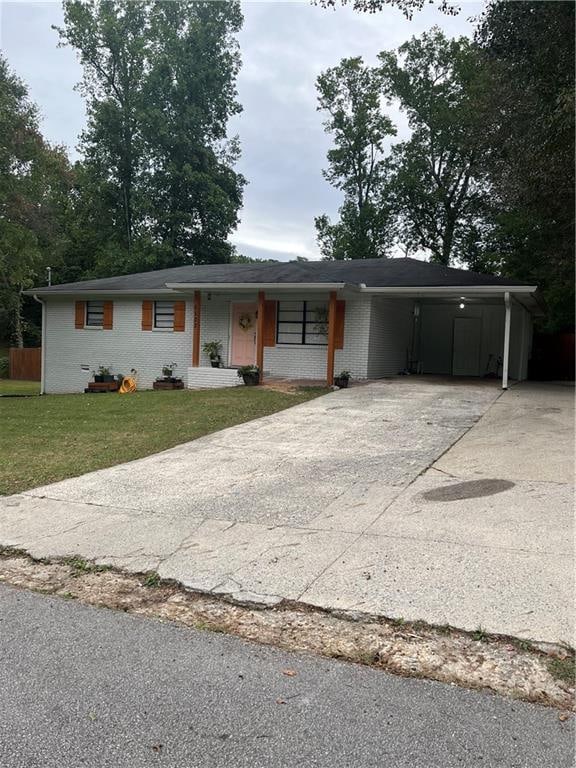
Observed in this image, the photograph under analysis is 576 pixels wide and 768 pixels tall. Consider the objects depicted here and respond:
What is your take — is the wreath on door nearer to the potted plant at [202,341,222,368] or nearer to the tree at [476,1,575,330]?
the potted plant at [202,341,222,368]

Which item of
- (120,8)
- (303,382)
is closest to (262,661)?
(303,382)

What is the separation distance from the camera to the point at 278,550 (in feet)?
13.9

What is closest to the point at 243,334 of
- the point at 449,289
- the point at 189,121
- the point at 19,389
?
the point at 449,289

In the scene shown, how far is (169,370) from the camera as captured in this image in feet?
56.2

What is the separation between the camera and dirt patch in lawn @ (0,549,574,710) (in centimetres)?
266

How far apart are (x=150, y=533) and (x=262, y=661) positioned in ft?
7.05

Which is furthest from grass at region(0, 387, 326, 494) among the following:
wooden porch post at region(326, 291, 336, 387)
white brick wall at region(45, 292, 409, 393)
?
white brick wall at region(45, 292, 409, 393)

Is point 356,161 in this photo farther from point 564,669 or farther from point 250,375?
point 564,669

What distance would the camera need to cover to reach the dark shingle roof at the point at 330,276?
48.2ft

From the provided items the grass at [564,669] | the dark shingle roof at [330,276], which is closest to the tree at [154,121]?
the dark shingle roof at [330,276]

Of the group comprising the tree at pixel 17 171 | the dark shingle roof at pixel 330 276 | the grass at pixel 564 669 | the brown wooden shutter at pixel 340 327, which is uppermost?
the tree at pixel 17 171

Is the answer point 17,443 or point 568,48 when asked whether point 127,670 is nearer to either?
point 17,443

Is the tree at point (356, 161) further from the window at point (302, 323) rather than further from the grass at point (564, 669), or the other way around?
the grass at point (564, 669)

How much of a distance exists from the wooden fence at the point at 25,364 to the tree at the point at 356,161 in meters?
16.0
